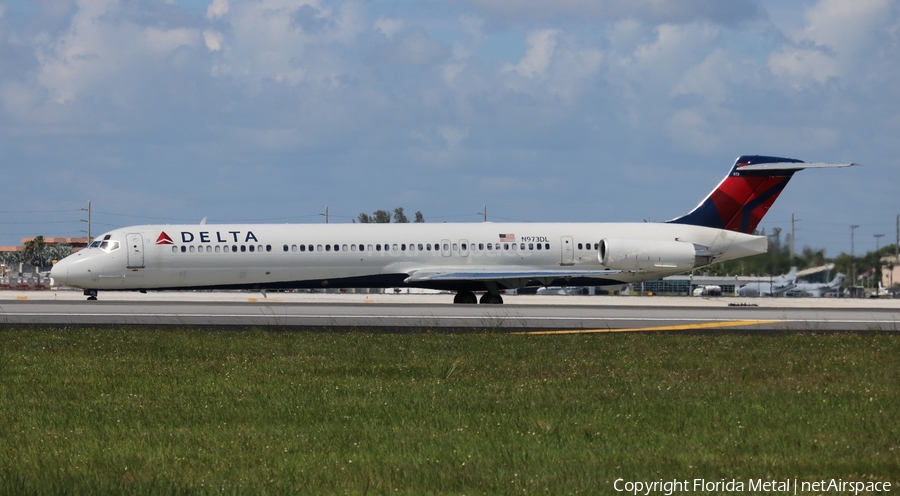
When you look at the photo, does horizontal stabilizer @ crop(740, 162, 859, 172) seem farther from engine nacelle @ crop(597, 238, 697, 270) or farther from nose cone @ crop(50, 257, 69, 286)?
nose cone @ crop(50, 257, 69, 286)

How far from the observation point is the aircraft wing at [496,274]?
36.7 metres

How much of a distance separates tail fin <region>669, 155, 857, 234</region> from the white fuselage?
0.95 m

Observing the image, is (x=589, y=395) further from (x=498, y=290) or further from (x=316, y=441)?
(x=498, y=290)

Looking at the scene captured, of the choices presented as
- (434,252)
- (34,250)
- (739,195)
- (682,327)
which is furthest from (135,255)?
(34,250)

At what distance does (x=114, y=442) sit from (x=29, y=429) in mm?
1233

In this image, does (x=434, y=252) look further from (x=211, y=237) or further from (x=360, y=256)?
(x=211, y=237)

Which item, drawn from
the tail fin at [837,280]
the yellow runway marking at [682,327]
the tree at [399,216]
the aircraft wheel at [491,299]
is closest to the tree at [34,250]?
the tree at [399,216]

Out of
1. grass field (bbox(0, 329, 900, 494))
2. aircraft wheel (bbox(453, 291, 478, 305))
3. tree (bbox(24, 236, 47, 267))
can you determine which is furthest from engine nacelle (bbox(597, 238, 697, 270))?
tree (bbox(24, 236, 47, 267))

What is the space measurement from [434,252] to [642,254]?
757 cm

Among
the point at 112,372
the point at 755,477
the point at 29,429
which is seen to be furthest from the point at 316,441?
the point at 112,372

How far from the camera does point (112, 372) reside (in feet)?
49.0

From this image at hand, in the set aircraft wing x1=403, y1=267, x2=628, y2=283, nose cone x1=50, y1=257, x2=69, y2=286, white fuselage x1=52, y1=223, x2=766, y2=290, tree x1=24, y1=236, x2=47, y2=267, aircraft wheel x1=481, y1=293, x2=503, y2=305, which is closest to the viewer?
nose cone x1=50, y1=257, x2=69, y2=286

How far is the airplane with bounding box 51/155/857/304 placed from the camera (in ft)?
119

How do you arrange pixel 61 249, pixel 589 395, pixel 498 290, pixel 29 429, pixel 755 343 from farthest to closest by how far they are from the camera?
pixel 61 249 < pixel 498 290 < pixel 755 343 < pixel 589 395 < pixel 29 429
